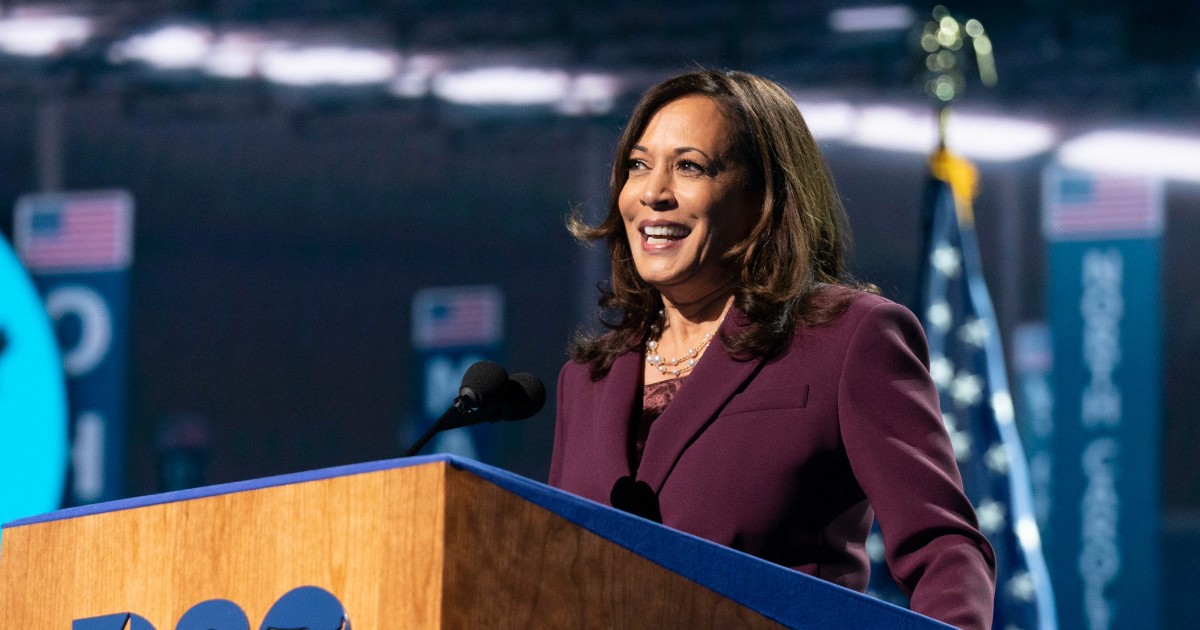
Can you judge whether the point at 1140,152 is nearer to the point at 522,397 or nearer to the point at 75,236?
the point at 75,236

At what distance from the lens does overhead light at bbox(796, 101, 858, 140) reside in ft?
27.7

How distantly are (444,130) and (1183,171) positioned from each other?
4591 millimetres

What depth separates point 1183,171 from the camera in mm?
7918

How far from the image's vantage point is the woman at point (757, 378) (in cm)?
123

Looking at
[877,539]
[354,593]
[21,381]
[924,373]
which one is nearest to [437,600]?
[354,593]

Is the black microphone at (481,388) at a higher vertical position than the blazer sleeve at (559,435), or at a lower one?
higher

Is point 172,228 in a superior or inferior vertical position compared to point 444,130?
inferior

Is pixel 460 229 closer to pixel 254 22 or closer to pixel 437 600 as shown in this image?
pixel 254 22

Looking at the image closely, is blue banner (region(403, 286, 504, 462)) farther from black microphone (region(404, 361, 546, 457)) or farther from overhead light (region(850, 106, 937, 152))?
black microphone (region(404, 361, 546, 457))

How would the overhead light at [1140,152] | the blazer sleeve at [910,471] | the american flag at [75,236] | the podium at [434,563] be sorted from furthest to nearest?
1. the overhead light at [1140,152]
2. the american flag at [75,236]
3. the blazer sleeve at [910,471]
4. the podium at [434,563]

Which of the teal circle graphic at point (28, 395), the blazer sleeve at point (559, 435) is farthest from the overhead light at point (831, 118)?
the blazer sleeve at point (559, 435)

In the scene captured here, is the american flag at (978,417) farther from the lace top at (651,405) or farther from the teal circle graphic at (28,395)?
the lace top at (651,405)

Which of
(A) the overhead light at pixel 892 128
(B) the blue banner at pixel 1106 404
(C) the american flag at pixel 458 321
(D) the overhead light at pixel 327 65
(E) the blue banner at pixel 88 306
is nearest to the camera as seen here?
(E) the blue banner at pixel 88 306

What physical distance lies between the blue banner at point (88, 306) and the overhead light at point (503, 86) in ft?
14.3
